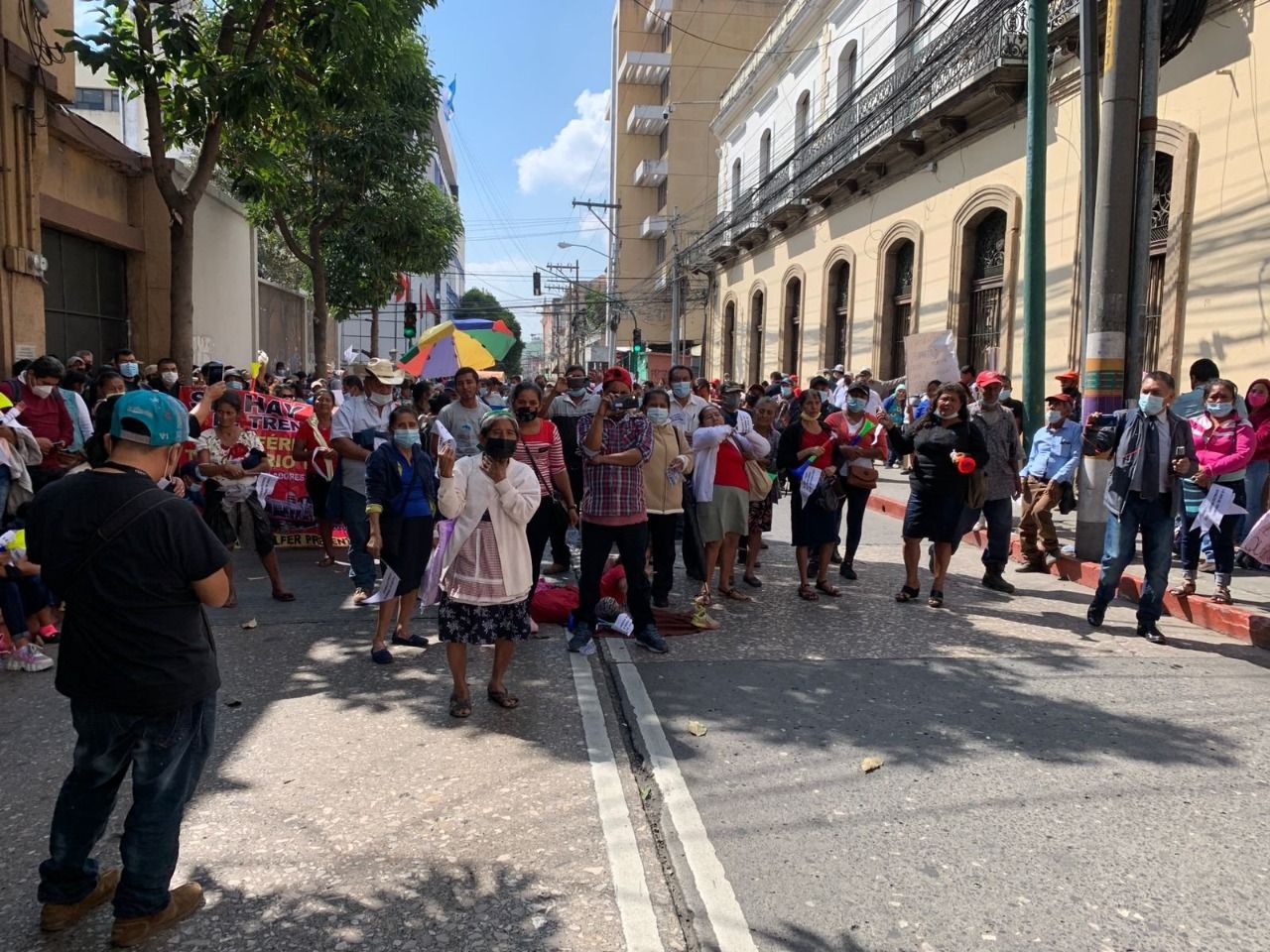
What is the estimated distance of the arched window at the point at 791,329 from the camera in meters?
27.1

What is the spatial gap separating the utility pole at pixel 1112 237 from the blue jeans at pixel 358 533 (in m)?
6.33

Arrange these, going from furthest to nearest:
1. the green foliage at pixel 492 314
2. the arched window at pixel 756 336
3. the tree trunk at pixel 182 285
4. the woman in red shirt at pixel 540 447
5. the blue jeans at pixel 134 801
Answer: the green foliage at pixel 492 314 → the arched window at pixel 756 336 → the tree trunk at pixel 182 285 → the woman in red shirt at pixel 540 447 → the blue jeans at pixel 134 801

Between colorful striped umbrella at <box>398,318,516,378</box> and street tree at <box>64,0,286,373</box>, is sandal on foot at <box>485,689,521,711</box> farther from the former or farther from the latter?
street tree at <box>64,0,286,373</box>

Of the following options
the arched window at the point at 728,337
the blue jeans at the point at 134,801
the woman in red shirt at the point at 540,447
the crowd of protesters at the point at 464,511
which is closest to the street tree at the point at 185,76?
the crowd of protesters at the point at 464,511

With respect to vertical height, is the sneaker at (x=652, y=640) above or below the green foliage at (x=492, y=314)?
below

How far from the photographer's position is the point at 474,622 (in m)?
4.91

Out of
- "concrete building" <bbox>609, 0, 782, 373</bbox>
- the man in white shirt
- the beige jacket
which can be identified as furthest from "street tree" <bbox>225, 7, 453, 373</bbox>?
"concrete building" <bbox>609, 0, 782, 373</bbox>

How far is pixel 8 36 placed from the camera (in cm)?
1058

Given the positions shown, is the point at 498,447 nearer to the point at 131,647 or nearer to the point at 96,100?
the point at 131,647

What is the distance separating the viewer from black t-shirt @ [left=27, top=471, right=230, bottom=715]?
270cm

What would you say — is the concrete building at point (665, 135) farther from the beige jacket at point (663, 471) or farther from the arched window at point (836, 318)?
the beige jacket at point (663, 471)

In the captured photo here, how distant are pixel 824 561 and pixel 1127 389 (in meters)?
3.61

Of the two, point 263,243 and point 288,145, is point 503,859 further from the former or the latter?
point 263,243

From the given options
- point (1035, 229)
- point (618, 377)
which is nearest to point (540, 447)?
point (618, 377)
